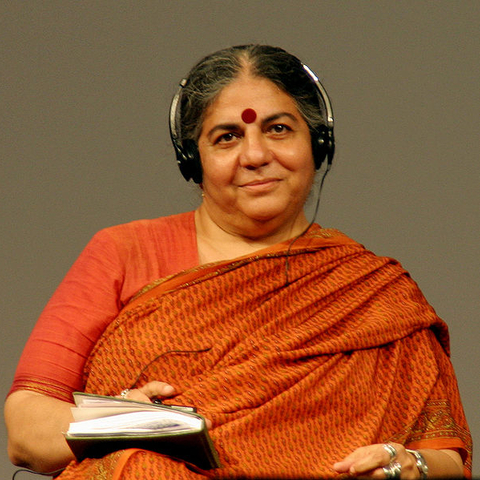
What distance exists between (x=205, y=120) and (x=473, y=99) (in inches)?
44.5

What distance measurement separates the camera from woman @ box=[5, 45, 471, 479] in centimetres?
194

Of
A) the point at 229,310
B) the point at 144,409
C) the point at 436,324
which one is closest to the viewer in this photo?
the point at 144,409

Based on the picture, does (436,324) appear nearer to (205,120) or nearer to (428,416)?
(428,416)

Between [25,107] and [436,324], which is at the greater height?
[25,107]

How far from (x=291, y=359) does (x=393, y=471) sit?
31cm

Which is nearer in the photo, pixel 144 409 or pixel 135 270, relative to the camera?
pixel 144 409

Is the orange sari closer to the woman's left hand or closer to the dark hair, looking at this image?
the woman's left hand

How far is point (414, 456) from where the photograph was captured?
1.97 metres

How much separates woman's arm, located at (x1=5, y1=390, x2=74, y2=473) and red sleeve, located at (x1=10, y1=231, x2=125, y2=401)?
41 millimetres

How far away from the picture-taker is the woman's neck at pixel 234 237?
7.51 ft

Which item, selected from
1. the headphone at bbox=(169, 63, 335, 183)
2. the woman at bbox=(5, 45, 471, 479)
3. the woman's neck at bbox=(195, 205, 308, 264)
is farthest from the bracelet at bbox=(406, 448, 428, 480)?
the headphone at bbox=(169, 63, 335, 183)

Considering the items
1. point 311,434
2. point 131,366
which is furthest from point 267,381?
point 131,366

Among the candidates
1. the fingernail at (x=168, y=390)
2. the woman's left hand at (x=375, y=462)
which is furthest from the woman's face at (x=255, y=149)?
the woman's left hand at (x=375, y=462)

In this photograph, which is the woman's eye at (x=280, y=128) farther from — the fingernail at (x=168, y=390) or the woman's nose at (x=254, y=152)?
the fingernail at (x=168, y=390)
